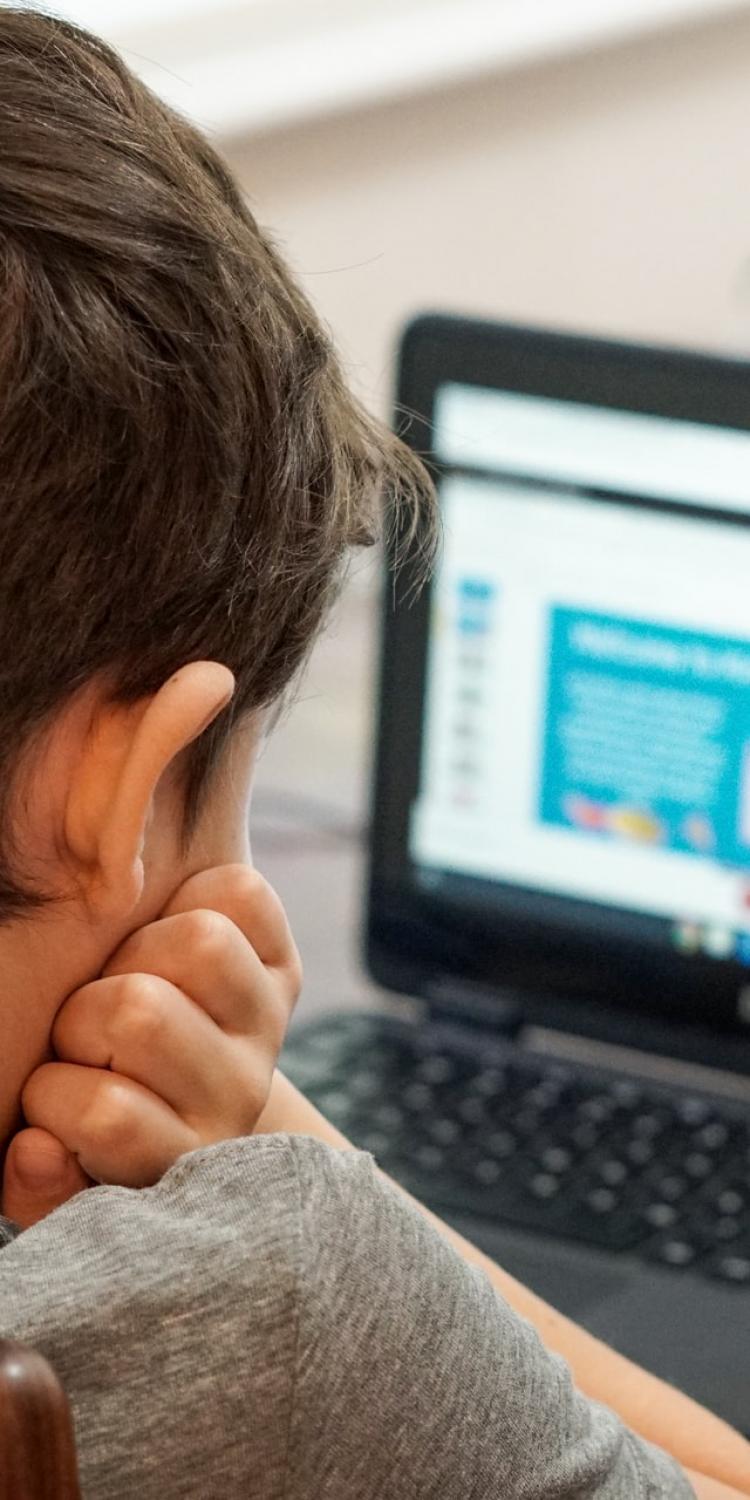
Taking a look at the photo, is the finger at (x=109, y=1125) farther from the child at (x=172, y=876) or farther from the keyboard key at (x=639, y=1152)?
the keyboard key at (x=639, y=1152)

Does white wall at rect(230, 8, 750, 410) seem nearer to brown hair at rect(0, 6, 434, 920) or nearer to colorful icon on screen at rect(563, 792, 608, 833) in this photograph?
colorful icon on screen at rect(563, 792, 608, 833)

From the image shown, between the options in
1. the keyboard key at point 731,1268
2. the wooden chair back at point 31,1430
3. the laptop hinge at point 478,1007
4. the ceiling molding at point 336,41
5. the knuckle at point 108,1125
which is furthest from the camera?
the ceiling molding at point 336,41

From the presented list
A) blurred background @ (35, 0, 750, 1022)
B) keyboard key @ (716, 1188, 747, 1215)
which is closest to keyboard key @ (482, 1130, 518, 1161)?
keyboard key @ (716, 1188, 747, 1215)

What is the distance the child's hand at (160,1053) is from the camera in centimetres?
63

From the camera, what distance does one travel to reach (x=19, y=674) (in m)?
0.56

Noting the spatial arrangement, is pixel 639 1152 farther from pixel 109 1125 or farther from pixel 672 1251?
pixel 109 1125

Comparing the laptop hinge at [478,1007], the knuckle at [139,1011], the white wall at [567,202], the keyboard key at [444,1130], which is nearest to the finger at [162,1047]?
the knuckle at [139,1011]

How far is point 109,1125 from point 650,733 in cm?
51

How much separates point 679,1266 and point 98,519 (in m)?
0.50

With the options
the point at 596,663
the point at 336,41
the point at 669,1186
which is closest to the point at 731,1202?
the point at 669,1186

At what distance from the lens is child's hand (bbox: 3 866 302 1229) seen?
0.63 metres

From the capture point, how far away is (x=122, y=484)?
1.83 ft

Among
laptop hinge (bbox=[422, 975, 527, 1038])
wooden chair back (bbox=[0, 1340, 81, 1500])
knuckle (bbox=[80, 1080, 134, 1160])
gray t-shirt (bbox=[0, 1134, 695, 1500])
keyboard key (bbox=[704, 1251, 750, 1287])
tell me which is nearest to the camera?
wooden chair back (bbox=[0, 1340, 81, 1500])

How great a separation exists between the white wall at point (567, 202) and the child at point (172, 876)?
1539 mm
